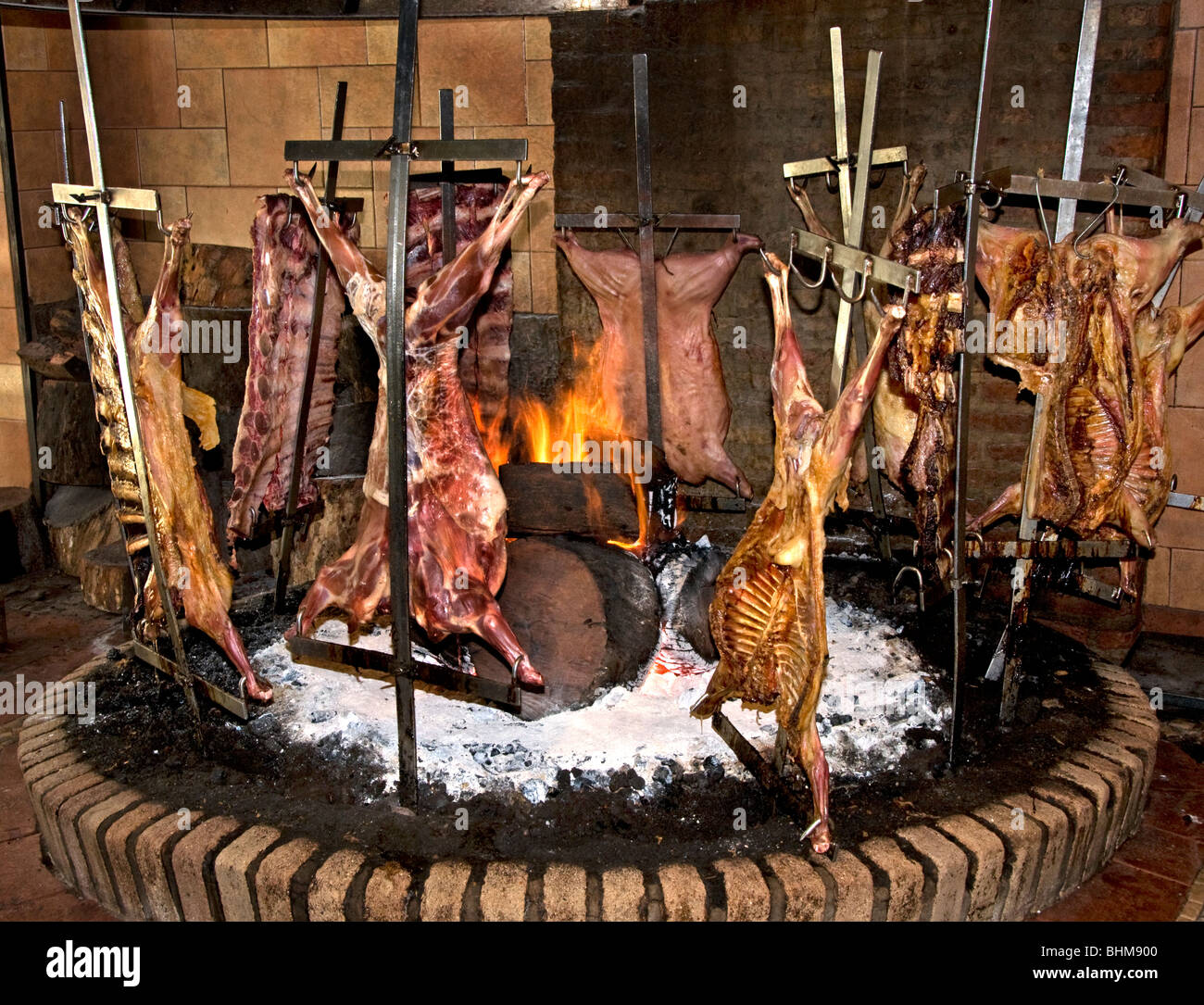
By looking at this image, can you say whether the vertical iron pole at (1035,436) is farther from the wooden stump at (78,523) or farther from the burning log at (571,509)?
the wooden stump at (78,523)

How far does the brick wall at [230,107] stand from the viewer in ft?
20.2

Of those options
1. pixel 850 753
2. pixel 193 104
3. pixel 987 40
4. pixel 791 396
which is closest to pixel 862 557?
pixel 850 753

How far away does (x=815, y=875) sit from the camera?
3.41m

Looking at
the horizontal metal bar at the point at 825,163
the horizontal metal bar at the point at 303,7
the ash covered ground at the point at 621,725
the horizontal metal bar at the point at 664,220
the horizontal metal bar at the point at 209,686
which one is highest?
the horizontal metal bar at the point at 303,7

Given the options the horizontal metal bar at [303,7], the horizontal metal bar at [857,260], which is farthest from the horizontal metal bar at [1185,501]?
the horizontal metal bar at [303,7]

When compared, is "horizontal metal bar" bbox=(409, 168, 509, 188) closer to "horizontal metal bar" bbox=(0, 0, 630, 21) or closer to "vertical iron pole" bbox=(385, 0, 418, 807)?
"horizontal metal bar" bbox=(0, 0, 630, 21)

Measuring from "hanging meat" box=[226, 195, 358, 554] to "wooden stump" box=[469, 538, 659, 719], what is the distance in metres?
1.16

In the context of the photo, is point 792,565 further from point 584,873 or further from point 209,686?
point 209,686

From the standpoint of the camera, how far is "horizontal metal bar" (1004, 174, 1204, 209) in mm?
3971

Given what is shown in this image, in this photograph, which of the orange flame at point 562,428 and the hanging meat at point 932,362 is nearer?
the hanging meat at point 932,362

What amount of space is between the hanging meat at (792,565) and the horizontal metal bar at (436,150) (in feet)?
2.98

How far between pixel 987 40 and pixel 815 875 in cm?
280

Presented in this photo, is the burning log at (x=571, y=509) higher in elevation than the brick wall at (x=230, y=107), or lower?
lower

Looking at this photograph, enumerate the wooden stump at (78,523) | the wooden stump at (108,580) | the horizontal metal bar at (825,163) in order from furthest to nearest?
1. the wooden stump at (78,523)
2. the wooden stump at (108,580)
3. the horizontal metal bar at (825,163)
